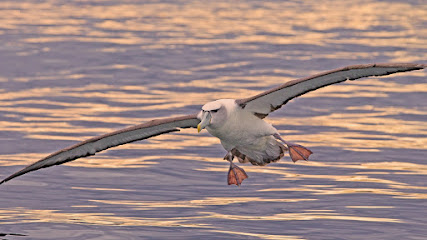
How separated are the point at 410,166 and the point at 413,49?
66.1ft

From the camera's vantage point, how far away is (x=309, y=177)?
2600 centimetres

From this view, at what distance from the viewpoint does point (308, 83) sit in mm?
20031

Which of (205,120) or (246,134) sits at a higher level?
(205,120)

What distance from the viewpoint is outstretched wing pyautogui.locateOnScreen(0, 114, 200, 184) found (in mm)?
21297

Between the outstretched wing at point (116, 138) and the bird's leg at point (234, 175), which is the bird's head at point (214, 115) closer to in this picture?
the outstretched wing at point (116, 138)

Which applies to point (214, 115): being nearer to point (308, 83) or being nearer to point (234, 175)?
point (308, 83)

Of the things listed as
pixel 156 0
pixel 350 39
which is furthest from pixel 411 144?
pixel 156 0

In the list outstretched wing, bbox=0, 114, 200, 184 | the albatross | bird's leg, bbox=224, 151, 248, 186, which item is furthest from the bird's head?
bird's leg, bbox=224, 151, 248, 186

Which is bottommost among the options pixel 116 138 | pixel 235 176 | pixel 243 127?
pixel 235 176

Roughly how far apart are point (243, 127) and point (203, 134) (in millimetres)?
10109

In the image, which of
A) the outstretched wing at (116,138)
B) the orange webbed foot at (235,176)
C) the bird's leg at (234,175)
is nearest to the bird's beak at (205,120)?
the outstretched wing at (116,138)

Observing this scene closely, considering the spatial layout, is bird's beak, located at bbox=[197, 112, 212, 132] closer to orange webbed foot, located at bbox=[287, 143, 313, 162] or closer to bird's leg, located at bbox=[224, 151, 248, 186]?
bird's leg, located at bbox=[224, 151, 248, 186]

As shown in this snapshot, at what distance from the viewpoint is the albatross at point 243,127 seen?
19844mm

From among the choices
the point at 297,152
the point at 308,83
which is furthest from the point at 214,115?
the point at 297,152
